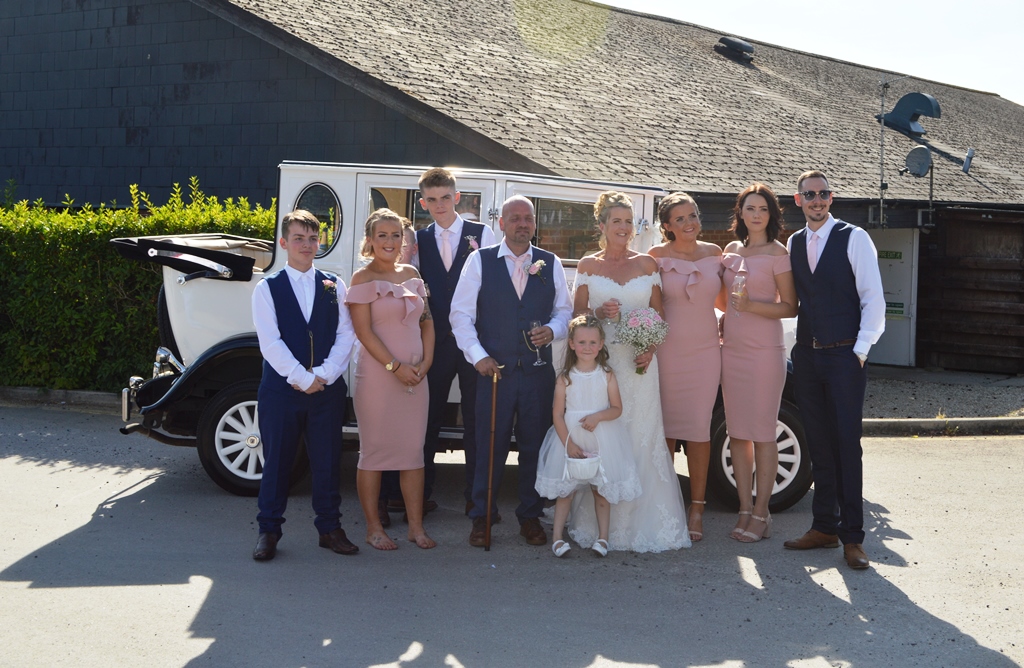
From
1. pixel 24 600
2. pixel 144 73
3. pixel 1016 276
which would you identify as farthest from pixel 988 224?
pixel 24 600

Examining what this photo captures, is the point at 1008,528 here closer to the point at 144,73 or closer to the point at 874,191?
the point at 874,191

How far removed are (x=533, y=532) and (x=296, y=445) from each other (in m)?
1.52

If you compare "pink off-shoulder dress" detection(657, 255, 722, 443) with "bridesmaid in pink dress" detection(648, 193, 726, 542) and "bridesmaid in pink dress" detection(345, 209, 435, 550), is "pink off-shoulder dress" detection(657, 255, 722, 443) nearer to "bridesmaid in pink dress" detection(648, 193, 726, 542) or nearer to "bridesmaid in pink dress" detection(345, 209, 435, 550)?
"bridesmaid in pink dress" detection(648, 193, 726, 542)

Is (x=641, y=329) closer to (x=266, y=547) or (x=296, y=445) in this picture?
(x=296, y=445)

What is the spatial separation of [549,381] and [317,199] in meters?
2.16

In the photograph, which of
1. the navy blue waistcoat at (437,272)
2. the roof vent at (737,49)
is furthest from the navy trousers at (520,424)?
the roof vent at (737,49)

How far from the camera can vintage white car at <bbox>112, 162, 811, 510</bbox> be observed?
7.13 metres

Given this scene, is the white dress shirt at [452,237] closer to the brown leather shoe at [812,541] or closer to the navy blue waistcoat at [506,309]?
the navy blue waistcoat at [506,309]

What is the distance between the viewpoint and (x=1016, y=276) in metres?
15.2

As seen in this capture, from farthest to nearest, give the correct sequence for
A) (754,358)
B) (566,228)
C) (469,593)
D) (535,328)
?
(566,228)
(754,358)
(535,328)
(469,593)

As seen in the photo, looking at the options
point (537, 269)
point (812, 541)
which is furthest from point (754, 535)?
point (537, 269)

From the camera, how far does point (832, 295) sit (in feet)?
19.8

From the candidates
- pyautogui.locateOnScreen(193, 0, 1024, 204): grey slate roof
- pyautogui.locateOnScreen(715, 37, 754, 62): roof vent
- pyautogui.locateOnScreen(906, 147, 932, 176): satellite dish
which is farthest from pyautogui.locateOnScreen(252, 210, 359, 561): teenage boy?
pyautogui.locateOnScreen(715, 37, 754, 62): roof vent

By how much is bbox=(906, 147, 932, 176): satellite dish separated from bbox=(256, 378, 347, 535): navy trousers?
11.7 meters
